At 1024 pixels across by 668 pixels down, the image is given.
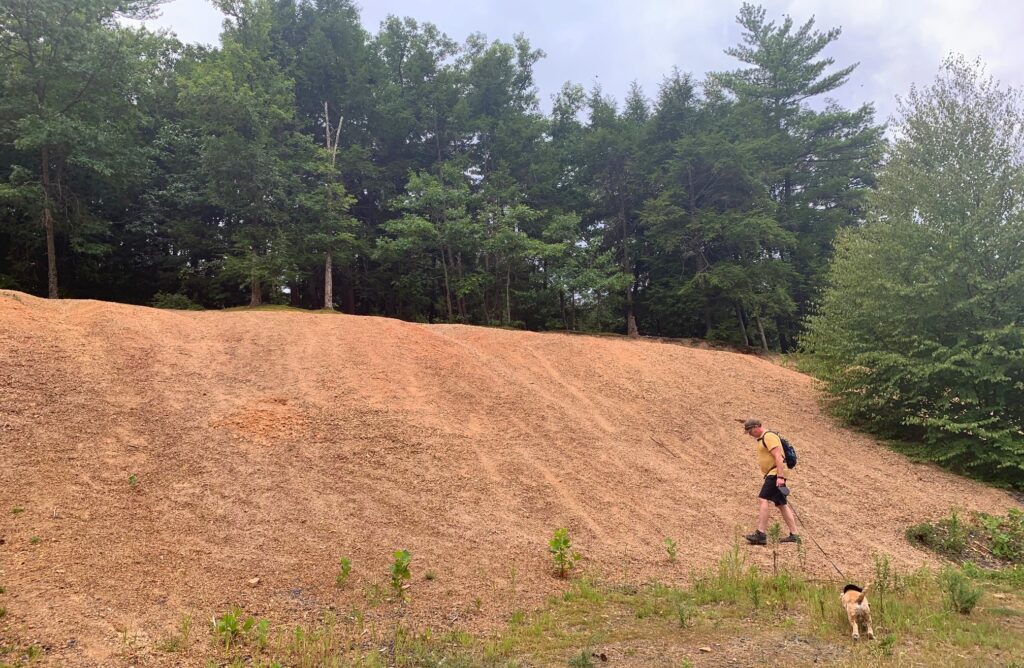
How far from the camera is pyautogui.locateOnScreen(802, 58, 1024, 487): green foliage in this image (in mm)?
10836

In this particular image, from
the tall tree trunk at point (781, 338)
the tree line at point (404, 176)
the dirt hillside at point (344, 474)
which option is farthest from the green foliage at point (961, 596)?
the tall tree trunk at point (781, 338)

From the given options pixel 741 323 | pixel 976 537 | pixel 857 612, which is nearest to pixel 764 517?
pixel 857 612

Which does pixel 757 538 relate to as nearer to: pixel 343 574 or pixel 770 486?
pixel 770 486

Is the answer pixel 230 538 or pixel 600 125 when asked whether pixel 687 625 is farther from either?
pixel 600 125

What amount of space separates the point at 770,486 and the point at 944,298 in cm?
725

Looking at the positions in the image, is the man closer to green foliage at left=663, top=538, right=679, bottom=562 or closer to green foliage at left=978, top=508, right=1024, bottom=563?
green foliage at left=663, top=538, right=679, bottom=562

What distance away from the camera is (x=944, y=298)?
37.8ft

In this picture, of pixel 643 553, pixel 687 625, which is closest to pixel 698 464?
pixel 643 553

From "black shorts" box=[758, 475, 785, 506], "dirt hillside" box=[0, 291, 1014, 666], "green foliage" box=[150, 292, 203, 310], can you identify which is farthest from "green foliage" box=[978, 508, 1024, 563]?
"green foliage" box=[150, 292, 203, 310]

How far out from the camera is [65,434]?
7227 millimetres

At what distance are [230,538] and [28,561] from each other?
5.30 feet

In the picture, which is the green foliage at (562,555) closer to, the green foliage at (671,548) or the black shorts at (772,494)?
the green foliage at (671,548)

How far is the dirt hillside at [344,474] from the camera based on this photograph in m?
5.35

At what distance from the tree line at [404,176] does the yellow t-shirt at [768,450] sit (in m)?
17.3
